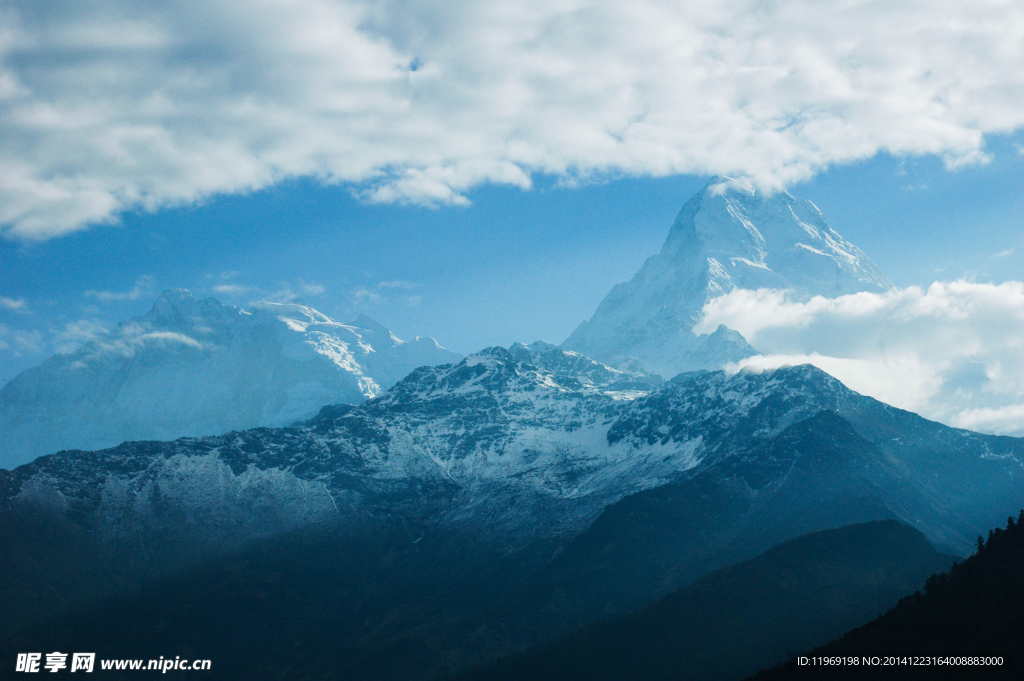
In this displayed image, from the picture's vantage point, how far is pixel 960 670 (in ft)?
532

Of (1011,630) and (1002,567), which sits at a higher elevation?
(1002,567)

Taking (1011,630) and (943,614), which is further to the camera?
(943,614)

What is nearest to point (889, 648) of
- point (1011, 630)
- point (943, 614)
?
point (943, 614)

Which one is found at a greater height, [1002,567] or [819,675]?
[1002,567]

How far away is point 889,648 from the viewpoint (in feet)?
603

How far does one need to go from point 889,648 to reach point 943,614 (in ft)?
38.3

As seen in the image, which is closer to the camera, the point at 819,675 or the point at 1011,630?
the point at 1011,630

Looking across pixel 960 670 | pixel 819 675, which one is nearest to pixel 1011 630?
pixel 960 670

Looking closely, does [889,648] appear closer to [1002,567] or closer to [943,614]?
[943,614]

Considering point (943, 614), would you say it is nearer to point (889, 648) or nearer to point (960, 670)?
point (889, 648)

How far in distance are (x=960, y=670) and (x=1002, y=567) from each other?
31.9m

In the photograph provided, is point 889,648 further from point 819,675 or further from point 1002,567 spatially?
point 1002,567

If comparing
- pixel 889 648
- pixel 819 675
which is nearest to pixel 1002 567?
pixel 889 648

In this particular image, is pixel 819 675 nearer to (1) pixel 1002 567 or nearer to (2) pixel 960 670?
(2) pixel 960 670
